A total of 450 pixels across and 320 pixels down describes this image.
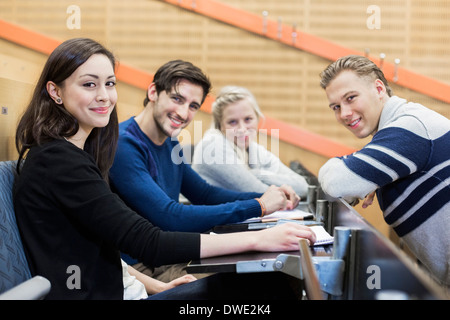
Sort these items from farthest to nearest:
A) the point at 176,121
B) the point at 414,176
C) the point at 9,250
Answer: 1. the point at 176,121
2. the point at 414,176
3. the point at 9,250

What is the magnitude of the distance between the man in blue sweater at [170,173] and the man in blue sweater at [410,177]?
0.37 metres

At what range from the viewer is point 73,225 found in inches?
42.1

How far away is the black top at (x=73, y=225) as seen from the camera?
102 centimetres

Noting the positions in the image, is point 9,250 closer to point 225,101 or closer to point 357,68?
point 357,68

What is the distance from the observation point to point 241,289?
1310 mm

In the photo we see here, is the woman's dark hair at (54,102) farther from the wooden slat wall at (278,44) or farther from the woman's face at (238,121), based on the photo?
the wooden slat wall at (278,44)

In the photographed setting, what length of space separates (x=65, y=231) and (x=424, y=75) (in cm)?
392

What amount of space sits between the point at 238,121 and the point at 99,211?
1761mm

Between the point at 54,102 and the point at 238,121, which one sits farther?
the point at 238,121

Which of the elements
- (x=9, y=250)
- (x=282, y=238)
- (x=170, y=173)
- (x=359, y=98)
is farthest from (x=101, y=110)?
(x=359, y=98)

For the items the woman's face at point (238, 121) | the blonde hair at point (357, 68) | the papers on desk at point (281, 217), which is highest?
the blonde hair at point (357, 68)

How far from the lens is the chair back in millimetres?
966

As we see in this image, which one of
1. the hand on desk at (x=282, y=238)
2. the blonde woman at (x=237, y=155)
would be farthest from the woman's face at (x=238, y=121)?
the hand on desk at (x=282, y=238)

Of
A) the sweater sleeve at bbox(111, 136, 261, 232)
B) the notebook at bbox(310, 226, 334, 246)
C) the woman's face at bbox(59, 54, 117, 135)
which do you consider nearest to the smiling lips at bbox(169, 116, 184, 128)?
the sweater sleeve at bbox(111, 136, 261, 232)
